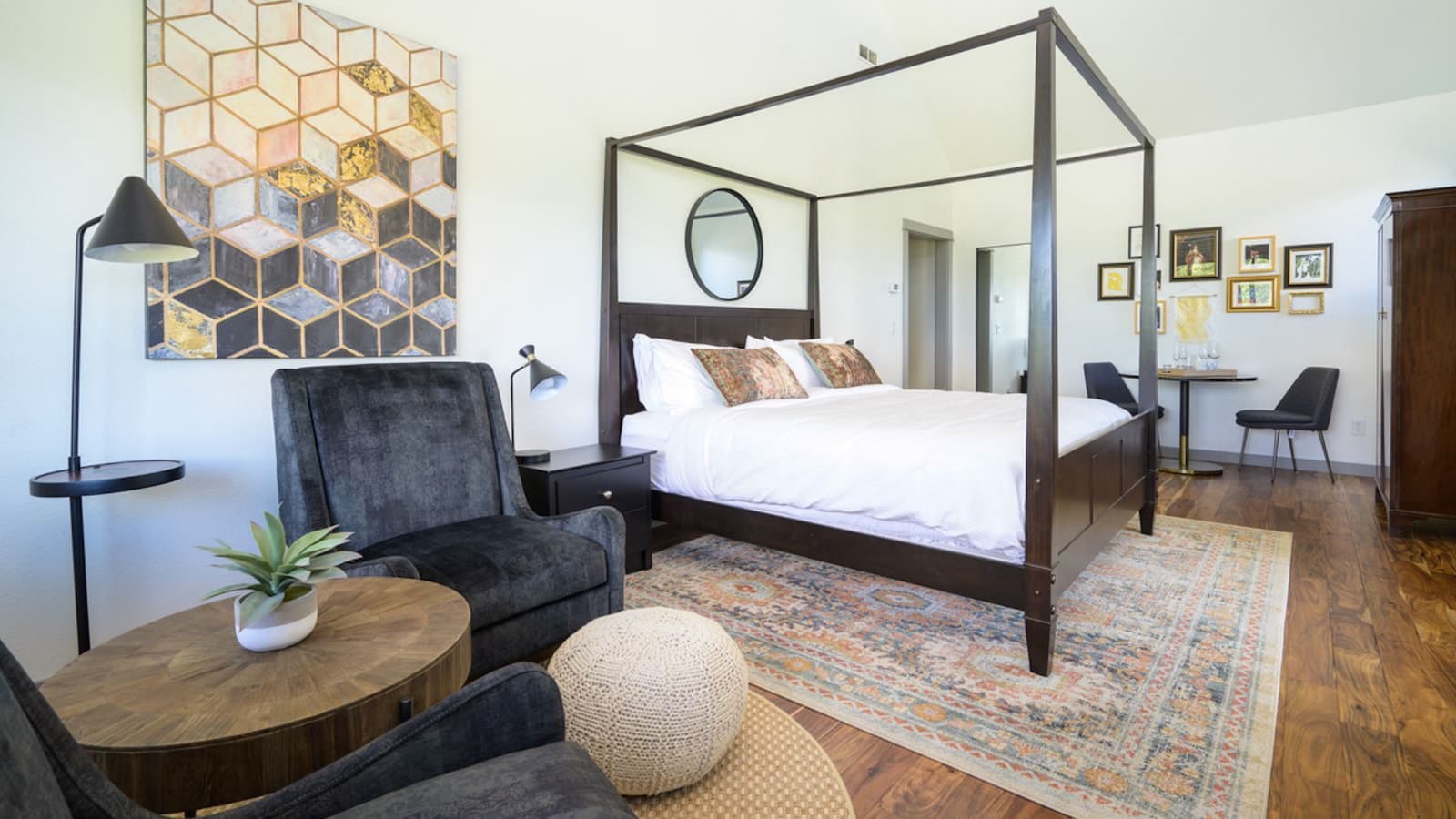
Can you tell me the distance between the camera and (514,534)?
7.58ft

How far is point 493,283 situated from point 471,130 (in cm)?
68

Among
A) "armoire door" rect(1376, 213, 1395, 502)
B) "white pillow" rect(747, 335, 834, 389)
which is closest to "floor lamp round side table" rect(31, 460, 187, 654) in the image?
"white pillow" rect(747, 335, 834, 389)

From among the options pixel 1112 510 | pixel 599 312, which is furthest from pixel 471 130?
pixel 1112 510

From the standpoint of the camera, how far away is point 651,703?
1.63m

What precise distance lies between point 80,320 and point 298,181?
0.87 m

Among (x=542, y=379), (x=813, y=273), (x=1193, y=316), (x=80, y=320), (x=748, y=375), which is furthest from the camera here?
(x=1193, y=316)

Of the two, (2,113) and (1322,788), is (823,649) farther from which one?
(2,113)

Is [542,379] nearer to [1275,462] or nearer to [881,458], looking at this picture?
[881,458]

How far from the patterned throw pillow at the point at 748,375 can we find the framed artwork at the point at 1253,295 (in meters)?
4.23

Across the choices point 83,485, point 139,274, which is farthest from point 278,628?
point 139,274

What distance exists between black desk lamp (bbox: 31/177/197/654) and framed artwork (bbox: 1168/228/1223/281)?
6.78m

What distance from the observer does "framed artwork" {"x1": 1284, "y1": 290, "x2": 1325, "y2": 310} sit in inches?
215

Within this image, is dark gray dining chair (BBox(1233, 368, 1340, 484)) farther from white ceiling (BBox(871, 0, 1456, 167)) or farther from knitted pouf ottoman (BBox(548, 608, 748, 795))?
knitted pouf ottoman (BBox(548, 608, 748, 795))

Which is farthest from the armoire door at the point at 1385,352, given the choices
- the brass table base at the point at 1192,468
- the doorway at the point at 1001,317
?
the doorway at the point at 1001,317
